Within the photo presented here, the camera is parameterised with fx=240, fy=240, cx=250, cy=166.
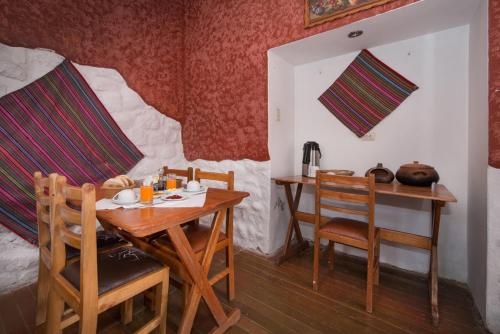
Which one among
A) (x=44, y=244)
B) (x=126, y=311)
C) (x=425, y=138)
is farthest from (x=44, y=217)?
(x=425, y=138)

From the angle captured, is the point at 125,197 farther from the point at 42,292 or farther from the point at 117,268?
the point at 42,292

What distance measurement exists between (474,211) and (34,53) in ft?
12.5

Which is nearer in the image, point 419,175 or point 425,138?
point 419,175

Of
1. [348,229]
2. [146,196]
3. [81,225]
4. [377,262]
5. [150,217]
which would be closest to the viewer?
[81,225]

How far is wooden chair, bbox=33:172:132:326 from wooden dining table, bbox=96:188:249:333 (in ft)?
1.00

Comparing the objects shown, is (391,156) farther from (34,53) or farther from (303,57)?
(34,53)

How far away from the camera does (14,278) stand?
77.0 inches

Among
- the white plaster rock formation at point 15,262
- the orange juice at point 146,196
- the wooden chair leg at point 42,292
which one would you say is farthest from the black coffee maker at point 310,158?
the white plaster rock formation at point 15,262

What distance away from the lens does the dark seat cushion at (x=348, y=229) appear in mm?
1803

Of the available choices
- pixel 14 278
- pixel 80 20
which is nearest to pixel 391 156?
pixel 80 20

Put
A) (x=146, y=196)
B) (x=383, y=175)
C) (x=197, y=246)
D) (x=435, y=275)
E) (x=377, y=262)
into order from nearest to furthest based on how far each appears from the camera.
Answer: (x=146, y=196) < (x=197, y=246) < (x=435, y=275) < (x=377, y=262) < (x=383, y=175)

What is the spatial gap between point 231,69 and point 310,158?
1.37 m

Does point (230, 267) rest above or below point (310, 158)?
below

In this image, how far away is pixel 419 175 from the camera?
1911 millimetres
